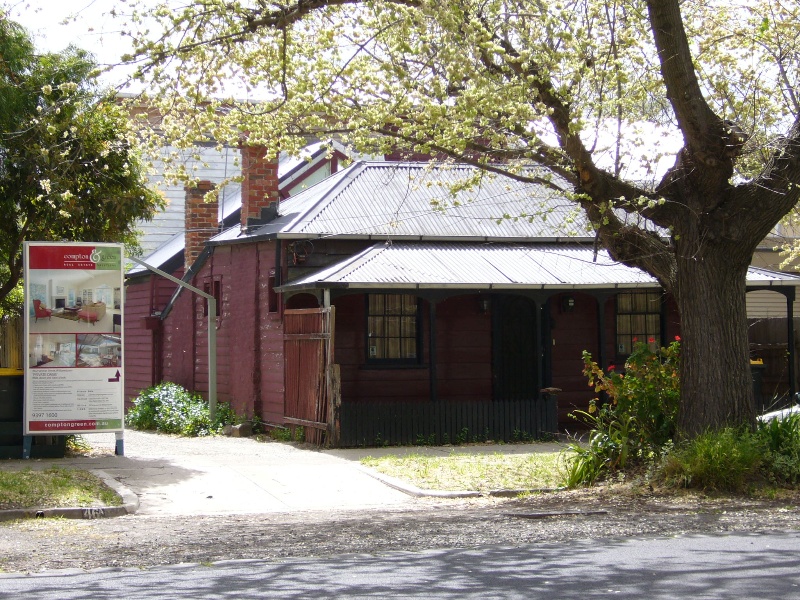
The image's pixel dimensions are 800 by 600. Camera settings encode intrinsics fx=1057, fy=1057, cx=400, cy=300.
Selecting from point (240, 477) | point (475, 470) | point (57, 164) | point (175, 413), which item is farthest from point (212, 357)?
point (475, 470)

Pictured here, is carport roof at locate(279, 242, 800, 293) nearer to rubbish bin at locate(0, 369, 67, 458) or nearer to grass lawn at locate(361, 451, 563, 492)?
grass lawn at locate(361, 451, 563, 492)

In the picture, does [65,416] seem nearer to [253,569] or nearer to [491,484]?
[491,484]

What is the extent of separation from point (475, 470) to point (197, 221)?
11.0 m

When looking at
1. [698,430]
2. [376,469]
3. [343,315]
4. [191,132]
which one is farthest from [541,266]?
[191,132]

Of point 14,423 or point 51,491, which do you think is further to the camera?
point 14,423

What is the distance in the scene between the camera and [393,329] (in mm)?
17875

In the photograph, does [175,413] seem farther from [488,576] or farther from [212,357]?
[488,576]

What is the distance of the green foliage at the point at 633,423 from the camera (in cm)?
1195

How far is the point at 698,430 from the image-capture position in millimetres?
11430

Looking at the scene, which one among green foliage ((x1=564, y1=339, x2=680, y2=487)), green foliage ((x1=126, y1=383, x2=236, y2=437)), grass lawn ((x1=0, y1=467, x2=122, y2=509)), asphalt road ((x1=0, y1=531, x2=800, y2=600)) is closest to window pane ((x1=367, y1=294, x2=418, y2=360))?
green foliage ((x1=126, y1=383, x2=236, y2=437))

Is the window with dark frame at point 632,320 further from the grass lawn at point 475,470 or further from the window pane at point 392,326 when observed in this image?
the grass lawn at point 475,470

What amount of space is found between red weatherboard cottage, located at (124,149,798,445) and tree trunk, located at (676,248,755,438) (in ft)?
14.7

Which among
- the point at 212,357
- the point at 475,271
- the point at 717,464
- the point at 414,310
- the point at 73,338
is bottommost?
the point at 717,464

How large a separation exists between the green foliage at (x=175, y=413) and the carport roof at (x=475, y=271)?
3.90 m
